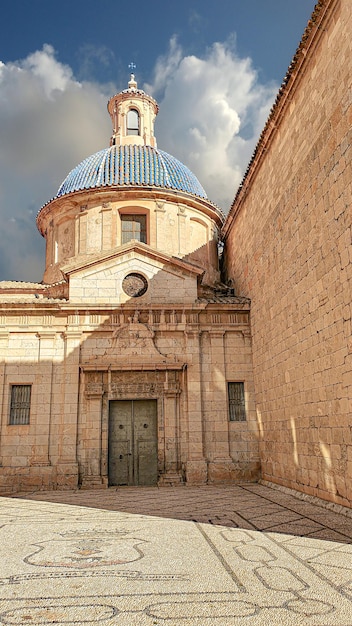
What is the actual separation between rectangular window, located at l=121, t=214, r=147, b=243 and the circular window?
3.83 metres

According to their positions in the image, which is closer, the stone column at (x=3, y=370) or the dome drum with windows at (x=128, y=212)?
the stone column at (x=3, y=370)

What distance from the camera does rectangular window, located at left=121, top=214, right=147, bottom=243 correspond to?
58.2 feet

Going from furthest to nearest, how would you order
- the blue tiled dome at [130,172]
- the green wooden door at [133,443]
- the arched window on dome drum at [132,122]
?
the arched window on dome drum at [132,122], the blue tiled dome at [130,172], the green wooden door at [133,443]

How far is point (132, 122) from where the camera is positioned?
2173 centimetres

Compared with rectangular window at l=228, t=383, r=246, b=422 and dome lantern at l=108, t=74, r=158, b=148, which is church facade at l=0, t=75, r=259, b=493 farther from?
dome lantern at l=108, t=74, r=158, b=148

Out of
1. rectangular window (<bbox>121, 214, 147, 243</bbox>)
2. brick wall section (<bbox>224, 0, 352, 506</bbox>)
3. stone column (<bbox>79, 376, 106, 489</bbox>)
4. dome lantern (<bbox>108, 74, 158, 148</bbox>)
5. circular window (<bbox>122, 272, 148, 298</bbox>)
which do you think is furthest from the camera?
dome lantern (<bbox>108, 74, 158, 148</bbox>)

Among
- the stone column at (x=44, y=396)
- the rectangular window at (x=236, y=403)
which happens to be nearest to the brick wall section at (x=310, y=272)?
the rectangular window at (x=236, y=403)

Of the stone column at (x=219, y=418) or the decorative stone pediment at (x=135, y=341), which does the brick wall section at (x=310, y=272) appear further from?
the decorative stone pediment at (x=135, y=341)

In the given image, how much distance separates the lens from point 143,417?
13.4 m

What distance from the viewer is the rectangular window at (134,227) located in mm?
17734

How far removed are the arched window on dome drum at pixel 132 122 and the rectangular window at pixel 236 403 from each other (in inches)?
513

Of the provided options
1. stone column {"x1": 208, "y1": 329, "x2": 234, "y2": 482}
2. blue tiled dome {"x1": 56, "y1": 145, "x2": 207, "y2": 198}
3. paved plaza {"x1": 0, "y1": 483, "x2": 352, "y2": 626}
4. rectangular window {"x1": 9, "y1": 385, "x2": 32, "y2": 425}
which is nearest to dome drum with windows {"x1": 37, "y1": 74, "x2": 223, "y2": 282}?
blue tiled dome {"x1": 56, "y1": 145, "x2": 207, "y2": 198}

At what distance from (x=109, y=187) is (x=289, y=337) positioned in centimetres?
965

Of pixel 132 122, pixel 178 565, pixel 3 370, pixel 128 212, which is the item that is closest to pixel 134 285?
pixel 3 370
